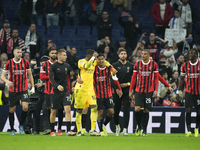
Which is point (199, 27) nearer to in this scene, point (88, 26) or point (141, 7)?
point (141, 7)

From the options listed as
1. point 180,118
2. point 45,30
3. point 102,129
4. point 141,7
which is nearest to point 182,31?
point 141,7

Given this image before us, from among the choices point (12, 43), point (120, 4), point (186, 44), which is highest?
point (120, 4)

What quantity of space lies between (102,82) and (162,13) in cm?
752

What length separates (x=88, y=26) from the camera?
17984 millimetres

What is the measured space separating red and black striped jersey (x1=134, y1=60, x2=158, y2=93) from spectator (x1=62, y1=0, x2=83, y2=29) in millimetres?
7999

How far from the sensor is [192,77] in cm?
1070

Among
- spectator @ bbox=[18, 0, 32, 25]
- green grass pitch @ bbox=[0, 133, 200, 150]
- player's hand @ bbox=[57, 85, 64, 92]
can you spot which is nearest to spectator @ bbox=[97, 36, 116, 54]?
spectator @ bbox=[18, 0, 32, 25]

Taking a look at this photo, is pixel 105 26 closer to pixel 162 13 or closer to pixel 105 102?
pixel 162 13

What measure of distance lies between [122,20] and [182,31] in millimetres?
2431

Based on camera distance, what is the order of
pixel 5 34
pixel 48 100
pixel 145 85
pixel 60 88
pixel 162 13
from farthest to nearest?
pixel 162 13 < pixel 5 34 < pixel 48 100 < pixel 145 85 < pixel 60 88

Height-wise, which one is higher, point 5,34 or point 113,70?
point 5,34

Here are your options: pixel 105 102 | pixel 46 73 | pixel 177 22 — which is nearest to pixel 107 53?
pixel 177 22

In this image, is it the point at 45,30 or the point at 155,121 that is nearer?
the point at 155,121

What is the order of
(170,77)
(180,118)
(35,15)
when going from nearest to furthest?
1. (180,118)
2. (170,77)
3. (35,15)
